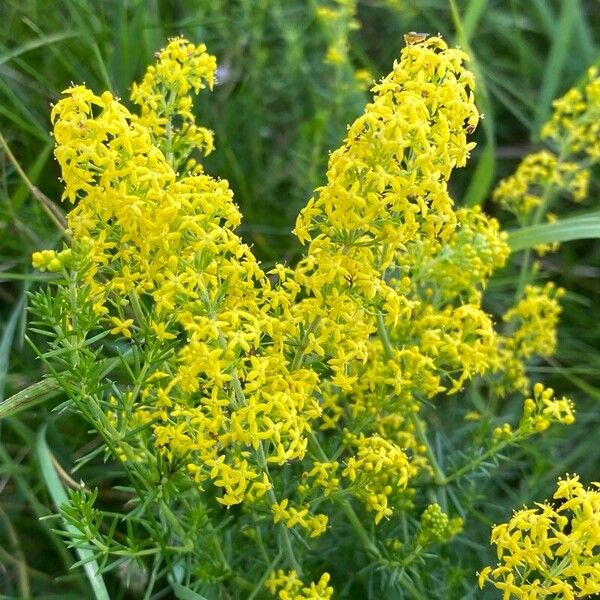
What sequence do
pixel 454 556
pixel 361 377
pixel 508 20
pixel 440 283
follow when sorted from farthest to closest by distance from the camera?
pixel 508 20, pixel 454 556, pixel 440 283, pixel 361 377

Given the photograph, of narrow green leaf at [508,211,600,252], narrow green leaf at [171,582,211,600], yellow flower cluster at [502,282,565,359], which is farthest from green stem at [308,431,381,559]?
narrow green leaf at [508,211,600,252]

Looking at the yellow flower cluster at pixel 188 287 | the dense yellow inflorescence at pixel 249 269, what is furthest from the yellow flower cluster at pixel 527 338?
the yellow flower cluster at pixel 188 287

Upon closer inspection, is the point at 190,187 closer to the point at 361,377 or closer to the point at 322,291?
the point at 322,291

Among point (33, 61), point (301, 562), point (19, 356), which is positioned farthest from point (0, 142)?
point (301, 562)

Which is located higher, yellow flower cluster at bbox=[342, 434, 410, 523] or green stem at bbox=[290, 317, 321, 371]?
green stem at bbox=[290, 317, 321, 371]

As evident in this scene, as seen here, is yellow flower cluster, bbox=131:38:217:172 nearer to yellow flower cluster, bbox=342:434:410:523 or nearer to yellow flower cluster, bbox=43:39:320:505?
yellow flower cluster, bbox=43:39:320:505
